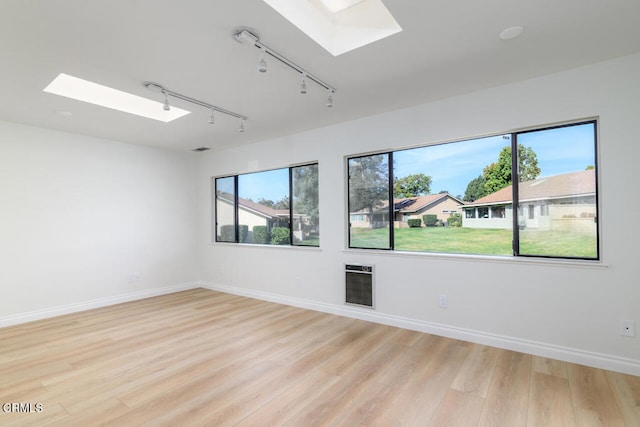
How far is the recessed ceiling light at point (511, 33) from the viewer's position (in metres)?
2.10

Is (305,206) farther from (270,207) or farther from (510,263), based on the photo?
(510,263)

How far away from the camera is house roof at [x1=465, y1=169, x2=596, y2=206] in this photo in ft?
9.00

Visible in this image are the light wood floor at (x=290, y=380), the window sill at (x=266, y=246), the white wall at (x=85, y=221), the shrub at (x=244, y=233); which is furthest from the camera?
the shrub at (x=244, y=233)

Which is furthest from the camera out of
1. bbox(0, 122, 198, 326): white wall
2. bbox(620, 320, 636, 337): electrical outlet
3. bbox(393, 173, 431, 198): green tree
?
bbox(0, 122, 198, 326): white wall

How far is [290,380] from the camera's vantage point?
2465 mm

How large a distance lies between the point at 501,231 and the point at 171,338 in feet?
12.4

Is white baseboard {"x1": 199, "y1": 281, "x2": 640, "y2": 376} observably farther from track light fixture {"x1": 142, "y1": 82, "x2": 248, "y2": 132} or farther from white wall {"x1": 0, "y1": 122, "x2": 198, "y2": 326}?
track light fixture {"x1": 142, "y1": 82, "x2": 248, "y2": 132}

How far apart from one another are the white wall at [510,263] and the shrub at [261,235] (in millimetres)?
714

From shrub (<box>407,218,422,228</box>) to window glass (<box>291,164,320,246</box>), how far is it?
1.36 meters

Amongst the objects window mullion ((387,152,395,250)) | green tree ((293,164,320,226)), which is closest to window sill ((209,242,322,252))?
green tree ((293,164,320,226))

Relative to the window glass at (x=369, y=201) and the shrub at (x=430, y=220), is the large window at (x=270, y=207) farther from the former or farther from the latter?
the shrub at (x=430, y=220)

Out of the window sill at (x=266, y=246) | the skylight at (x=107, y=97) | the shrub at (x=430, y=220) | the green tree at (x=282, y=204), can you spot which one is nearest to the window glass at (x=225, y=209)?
the window sill at (x=266, y=246)

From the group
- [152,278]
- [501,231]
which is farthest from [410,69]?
[152,278]

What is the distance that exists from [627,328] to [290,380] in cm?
282
